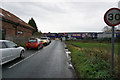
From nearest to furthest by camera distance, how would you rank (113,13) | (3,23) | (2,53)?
1. (113,13)
2. (2,53)
3. (3,23)

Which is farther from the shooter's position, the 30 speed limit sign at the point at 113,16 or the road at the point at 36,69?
the road at the point at 36,69

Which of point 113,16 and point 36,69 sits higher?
point 113,16

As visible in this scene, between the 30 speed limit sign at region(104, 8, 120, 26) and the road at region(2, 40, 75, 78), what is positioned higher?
the 30 speed limit sign at region(104, 8, 120, 26)

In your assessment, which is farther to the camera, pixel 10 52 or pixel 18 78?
pixel 10 52

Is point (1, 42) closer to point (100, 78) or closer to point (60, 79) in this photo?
point (60, 79)

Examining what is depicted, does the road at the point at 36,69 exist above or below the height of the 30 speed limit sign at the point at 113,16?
below

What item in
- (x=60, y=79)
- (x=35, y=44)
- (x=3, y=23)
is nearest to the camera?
(x=60, y=79)

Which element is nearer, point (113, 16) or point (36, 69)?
point (113, 16)

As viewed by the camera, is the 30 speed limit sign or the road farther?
the road

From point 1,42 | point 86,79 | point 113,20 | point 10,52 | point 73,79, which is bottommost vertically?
point 73,79

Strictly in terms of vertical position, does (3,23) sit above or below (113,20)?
above

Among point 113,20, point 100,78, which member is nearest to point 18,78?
point 100,78

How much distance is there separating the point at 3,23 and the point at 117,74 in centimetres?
1824

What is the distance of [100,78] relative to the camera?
10.5ft
